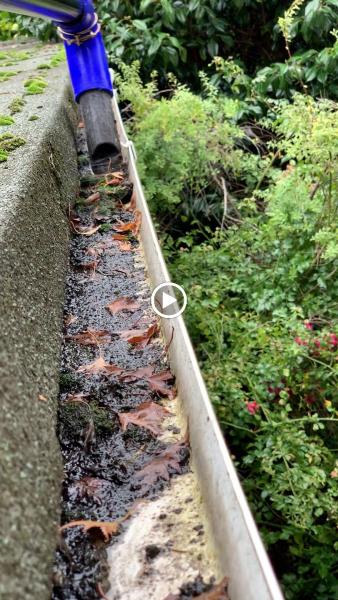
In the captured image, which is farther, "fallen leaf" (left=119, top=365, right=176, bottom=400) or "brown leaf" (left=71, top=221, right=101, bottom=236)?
→ "brown leaf" (left=71, top=221, right=101, bottom=236)

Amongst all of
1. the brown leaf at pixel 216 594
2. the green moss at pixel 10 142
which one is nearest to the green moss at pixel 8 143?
the green moss at pixel 10 142

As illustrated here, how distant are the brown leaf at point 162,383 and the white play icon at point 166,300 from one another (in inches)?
7.0

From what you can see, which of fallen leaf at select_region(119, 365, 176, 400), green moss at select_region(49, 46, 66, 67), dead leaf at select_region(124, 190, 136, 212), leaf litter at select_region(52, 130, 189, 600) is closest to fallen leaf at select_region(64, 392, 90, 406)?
leaf litter at select_region(52, 130, 189, 600)

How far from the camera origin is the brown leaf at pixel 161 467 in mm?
1019

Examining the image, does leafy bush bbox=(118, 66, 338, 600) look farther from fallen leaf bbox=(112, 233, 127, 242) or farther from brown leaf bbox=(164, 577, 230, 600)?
brown leaf bbox=(164, 577, 230, 600)

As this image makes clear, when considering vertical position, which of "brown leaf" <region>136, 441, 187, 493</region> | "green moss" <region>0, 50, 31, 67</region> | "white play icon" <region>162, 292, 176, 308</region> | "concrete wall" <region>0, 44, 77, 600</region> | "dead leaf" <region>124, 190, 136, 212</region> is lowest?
"brown leaf" <region>136, 441, 187, 493</region>

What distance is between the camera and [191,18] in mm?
4871

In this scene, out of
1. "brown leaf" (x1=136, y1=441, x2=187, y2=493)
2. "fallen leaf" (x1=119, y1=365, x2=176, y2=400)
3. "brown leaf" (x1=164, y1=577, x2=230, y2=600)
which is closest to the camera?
"brown leaf" (x1=164, y1=577, x2=230, y2=600)

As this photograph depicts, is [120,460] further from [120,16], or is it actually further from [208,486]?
[120,16]

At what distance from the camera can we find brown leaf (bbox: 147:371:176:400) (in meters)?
1.23

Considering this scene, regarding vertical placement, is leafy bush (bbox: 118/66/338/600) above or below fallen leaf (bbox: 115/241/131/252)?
below

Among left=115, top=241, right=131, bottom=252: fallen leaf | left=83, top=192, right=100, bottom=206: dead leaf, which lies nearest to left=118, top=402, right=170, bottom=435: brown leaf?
left=115, top=241, right=131, bottom=252: fallen leaf

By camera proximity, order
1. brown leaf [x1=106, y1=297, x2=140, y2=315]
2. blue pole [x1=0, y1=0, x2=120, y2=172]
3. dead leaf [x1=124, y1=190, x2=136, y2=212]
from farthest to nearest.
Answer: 1. blue pole [x1=0, y1=0, x2=120, y2=172]
2. dead leaf [x1=124, y1=190, x2=136, y2=212]
3. brown leaf [x1=106, y1=297, x2=140, y2=315]
